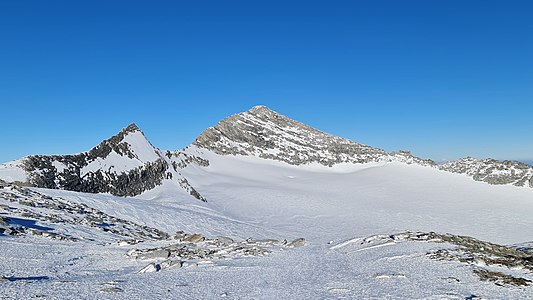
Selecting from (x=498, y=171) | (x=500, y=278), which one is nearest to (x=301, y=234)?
(x=500, y=278)

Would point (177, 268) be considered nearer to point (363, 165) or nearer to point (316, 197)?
point (316, 197)

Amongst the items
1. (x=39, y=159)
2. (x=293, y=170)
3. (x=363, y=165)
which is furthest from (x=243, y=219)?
(x=363, y=165)

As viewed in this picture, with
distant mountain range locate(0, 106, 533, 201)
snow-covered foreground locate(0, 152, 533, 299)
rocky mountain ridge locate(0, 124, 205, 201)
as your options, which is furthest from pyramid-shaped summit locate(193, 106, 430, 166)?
rocky mountain ridge locate(0, 124, 205, 201)

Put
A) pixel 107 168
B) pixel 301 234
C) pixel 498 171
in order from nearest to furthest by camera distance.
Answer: pixel 301 234 < pixel 107 168 < pixel 498 171

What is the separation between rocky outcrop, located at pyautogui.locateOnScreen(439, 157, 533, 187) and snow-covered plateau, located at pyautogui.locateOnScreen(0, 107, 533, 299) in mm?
409

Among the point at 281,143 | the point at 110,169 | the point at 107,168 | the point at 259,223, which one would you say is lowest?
the point at 259,223

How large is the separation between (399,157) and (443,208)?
44973 mm

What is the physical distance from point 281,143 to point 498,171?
51.1 m

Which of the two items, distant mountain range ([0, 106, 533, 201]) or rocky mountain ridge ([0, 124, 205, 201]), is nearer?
rocky mountain ridge ([0, 124, 205, 201])

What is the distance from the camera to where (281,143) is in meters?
106

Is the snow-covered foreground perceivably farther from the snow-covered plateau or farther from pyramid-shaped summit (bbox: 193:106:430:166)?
pyramid-shaped summit (bbox: 193:106:430:166)

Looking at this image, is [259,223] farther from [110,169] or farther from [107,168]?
[107,168]

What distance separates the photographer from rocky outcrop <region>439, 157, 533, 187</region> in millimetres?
70731

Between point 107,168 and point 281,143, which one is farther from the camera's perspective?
point 281,143
